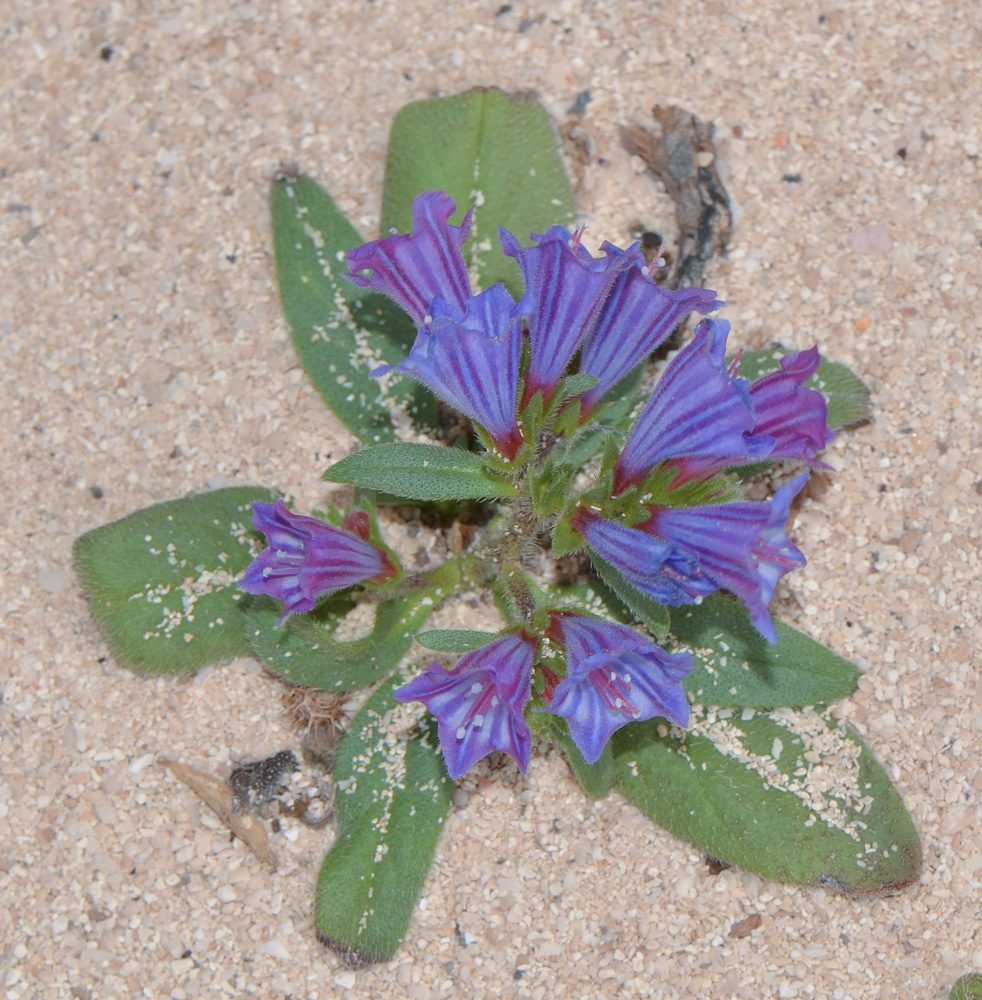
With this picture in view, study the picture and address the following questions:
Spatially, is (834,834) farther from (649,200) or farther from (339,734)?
(649,200)

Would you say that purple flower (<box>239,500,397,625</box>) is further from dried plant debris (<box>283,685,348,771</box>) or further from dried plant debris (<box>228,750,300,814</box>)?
dried plant debris (<box>228,750,300,814</box>)

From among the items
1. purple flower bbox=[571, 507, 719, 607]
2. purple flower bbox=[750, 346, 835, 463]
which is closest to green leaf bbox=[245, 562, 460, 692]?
purple flower bbox=[571, 507, 719, 607]

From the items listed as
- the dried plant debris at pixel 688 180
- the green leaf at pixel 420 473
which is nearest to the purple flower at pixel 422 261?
the green leaf at pixel 420 473

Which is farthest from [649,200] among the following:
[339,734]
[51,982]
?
[51,982]

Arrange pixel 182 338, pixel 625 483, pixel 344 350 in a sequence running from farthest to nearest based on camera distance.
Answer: pixel 182 338, pixel 344 350, pixel 625 483

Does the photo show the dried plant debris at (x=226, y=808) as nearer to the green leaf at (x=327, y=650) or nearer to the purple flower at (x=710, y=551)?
the green leaf at (x=327, y=650)
